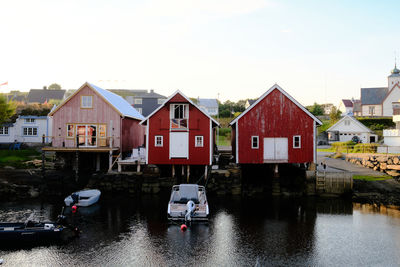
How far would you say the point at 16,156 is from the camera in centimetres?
3775

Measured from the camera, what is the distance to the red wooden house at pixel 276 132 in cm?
2867

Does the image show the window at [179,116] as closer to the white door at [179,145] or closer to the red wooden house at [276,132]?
the white door at [179,145]

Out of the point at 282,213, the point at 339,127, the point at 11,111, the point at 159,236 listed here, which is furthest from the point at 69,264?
the point at 339,127

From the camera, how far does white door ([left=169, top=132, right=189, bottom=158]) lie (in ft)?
94.8

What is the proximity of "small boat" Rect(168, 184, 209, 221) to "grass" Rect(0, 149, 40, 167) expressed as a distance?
21989mm

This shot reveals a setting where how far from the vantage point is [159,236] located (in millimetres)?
18094

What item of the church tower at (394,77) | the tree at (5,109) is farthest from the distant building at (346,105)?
the tree at (5,109)

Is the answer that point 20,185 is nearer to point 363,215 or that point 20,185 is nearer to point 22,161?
point 22,161

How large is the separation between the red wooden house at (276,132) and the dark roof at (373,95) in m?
52.5

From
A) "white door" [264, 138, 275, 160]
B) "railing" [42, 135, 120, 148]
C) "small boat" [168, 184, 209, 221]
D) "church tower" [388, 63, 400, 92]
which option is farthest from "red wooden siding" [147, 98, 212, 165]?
"church tower" [388, 63, 400, 92]

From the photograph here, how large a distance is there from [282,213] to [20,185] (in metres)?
24.7

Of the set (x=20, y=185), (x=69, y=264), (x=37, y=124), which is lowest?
(x=69, y=264)

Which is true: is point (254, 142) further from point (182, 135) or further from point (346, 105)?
point (346, 105)

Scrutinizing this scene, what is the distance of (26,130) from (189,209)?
37.4 meters
